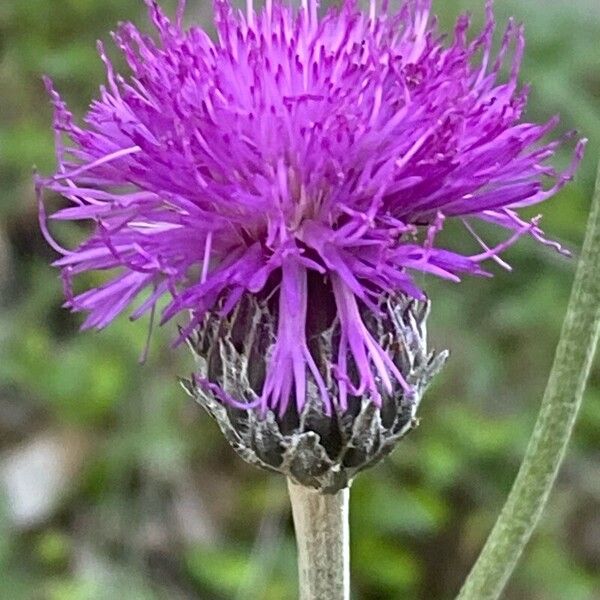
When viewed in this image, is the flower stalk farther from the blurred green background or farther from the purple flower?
the blurred green background

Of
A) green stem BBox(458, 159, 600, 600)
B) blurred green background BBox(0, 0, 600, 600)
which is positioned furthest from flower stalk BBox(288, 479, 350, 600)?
blurred green background BBox(0, 0, 600, 600)

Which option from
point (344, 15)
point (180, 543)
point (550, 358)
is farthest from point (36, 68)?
point (344, 15)

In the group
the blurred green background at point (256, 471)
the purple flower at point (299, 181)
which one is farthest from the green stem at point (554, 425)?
the blurred green background at point (256, 471)

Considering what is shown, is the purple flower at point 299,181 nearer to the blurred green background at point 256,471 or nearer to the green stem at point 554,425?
the green stem at point 554,425

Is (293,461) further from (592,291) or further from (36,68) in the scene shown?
(36,68)

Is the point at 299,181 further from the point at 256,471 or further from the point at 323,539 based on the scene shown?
the point at 256,471
